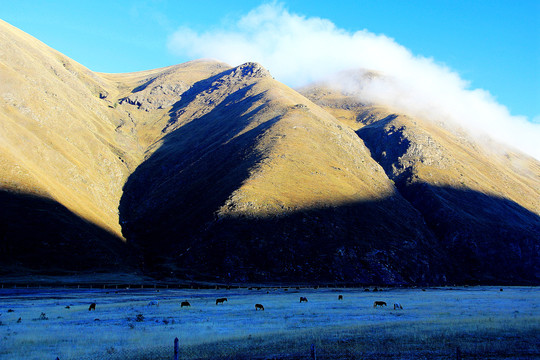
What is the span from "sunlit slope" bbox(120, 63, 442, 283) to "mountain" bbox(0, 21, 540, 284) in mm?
505

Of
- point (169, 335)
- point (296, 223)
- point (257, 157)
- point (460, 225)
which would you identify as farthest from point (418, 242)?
point (169, 335)

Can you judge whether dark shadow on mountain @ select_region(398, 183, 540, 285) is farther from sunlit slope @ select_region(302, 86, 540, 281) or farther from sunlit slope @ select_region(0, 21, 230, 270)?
sunlit slope @ select_region(0, 21, 230, 270)

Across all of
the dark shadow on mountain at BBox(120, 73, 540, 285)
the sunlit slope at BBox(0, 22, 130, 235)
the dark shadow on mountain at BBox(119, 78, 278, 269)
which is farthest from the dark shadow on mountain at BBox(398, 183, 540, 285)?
the sunlit slope at BBox(0, 22, 130, 235)

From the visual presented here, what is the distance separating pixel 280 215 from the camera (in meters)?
122

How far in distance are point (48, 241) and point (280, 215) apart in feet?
200

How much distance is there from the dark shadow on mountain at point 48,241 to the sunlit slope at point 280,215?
14.0 m

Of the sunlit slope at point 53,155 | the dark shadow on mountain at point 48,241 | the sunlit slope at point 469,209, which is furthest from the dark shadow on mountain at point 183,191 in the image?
the sunlit slope at point 469,209

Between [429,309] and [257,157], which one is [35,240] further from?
[429,309]

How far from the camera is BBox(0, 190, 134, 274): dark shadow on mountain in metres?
102

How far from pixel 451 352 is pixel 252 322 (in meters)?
17.4

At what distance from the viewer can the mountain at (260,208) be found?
10931cm

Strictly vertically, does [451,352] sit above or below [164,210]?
below

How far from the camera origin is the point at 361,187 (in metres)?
149

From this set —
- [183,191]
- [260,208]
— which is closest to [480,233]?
[260,208]
